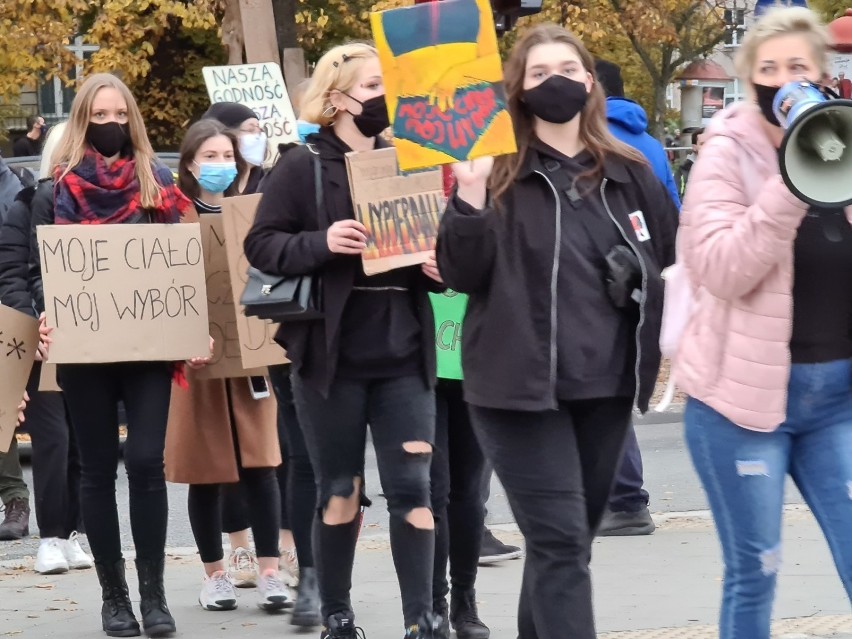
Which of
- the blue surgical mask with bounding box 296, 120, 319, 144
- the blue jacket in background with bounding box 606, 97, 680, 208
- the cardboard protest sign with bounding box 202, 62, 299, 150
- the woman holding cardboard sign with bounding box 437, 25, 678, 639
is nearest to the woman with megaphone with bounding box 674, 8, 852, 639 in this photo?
the woman holding cardboard sign with bounding box 437, 25, 678, 639

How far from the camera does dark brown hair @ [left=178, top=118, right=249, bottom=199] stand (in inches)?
267

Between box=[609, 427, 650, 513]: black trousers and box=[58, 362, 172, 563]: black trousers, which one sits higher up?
box=[58, 362, 172, 563]: black trousers

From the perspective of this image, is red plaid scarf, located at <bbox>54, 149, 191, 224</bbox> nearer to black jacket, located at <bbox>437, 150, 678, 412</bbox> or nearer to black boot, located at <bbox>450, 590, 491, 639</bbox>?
black boot, located at <bbox>450, 590, 491, 639</bbox>

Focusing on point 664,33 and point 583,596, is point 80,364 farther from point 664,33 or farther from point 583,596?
point 664,33

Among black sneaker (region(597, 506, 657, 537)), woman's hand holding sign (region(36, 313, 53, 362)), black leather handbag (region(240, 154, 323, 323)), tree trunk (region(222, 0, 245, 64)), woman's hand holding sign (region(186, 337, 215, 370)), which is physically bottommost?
black sneaker (region(597, 506, 657, 537))

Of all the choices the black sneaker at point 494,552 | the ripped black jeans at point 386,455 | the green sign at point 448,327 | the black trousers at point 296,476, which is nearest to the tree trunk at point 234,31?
the black sneaker at point 494,552

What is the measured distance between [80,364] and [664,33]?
59.8ft

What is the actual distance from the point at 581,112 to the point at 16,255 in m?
2.84

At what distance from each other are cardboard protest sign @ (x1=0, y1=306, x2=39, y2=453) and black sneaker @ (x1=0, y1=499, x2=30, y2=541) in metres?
2.27

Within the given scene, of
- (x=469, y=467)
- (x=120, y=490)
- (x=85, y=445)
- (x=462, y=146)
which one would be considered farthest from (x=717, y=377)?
(x=120, y=490)

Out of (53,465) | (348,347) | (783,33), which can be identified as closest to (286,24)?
(53,465)

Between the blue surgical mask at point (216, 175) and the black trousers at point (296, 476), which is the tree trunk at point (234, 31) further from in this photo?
the black trousers at point (296, 476)

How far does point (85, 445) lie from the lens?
607 cm

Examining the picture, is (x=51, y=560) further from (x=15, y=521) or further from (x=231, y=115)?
(x=231, y=115)
